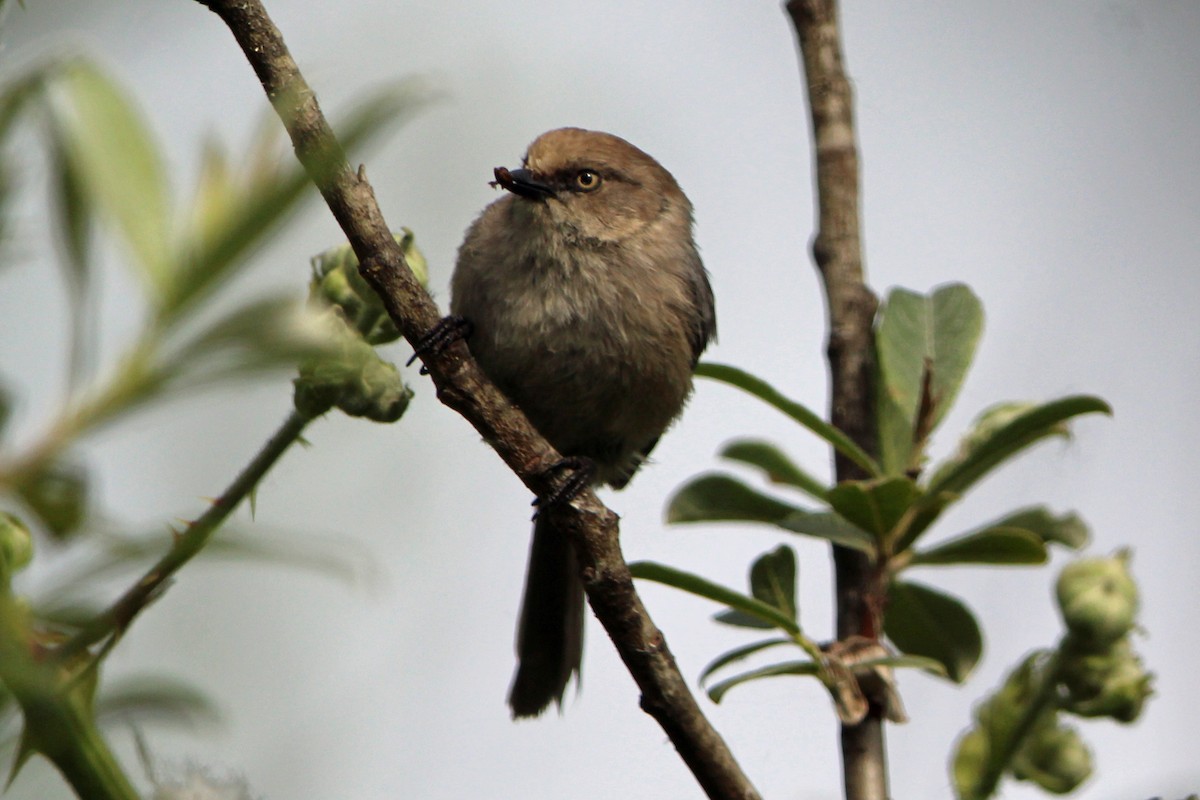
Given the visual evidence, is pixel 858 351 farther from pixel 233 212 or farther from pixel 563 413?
pixel 233 212

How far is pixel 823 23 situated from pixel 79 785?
268 centimetres

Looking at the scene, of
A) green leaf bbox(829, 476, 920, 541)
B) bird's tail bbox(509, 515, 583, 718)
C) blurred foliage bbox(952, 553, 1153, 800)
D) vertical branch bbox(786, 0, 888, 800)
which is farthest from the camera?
bird's tail bbox(509, 515, 583, 718)

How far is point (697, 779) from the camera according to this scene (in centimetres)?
188

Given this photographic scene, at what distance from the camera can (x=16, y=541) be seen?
2.93 ft

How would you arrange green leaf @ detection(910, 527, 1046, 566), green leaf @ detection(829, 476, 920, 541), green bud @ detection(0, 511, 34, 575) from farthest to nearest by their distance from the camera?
green leaf @ detection(910, 527, 1046, 566), green leaf @ detection(829, 476, 920, 541), green bud @ detection(0, 511, 34, 575)

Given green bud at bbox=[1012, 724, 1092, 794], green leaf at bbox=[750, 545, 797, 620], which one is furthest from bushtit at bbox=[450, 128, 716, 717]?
green bud at bbox=[1012, 724, 1092, 794]

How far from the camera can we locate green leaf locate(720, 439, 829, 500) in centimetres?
267

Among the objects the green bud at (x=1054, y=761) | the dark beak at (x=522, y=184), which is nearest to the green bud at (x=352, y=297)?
the green bud at (x=1054, y=761)

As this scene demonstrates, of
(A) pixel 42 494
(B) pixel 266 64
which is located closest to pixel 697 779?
(B) pixel 266 64

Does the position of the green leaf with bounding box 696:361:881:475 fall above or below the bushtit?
below

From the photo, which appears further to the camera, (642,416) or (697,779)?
(642,416)

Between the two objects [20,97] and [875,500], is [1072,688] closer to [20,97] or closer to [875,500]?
[875,500]

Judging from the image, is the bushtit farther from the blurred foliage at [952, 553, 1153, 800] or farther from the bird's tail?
the blurred foliage at [952, 553, 1153, 800]

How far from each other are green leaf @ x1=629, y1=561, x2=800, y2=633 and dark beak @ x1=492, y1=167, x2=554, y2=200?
1.58 m
